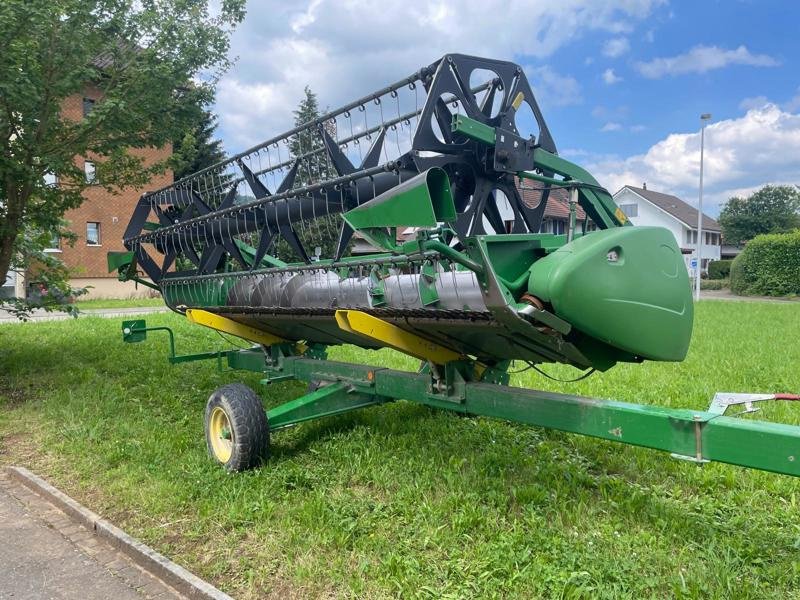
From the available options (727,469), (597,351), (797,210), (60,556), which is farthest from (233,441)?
(797,210)

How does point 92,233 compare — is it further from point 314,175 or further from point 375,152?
point 375,152

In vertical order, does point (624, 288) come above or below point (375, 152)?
below

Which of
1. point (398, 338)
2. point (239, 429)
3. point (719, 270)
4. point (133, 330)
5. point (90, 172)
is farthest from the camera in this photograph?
point (719, 270)

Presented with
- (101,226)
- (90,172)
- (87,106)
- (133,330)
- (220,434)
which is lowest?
(220,434)

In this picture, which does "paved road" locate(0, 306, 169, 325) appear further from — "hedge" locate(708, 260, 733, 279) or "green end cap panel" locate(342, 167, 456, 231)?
"hedge" locate(708, 260, 733, 279)

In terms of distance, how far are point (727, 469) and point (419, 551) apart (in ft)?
7.29

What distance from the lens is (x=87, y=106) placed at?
7.38 metres

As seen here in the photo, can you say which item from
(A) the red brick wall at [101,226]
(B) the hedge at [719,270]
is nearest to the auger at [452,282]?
(A) the red brick wall at [101,226]

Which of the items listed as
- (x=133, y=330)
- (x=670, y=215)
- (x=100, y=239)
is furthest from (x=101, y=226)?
(x=670, y=215)

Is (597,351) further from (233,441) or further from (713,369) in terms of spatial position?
(713,369)

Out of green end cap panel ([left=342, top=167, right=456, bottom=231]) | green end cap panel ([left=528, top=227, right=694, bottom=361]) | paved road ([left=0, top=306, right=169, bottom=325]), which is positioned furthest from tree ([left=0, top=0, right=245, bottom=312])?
paved road ([left=0, top=306, right=169, bottom=325])

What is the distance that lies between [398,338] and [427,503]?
1.02 metres

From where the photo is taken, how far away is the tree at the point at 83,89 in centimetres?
630

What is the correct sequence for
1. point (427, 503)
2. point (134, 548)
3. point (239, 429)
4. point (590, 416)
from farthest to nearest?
1. point (239, 429)
2. point (427, 503)
3. point (134, 548)
4. point (590, 416)
